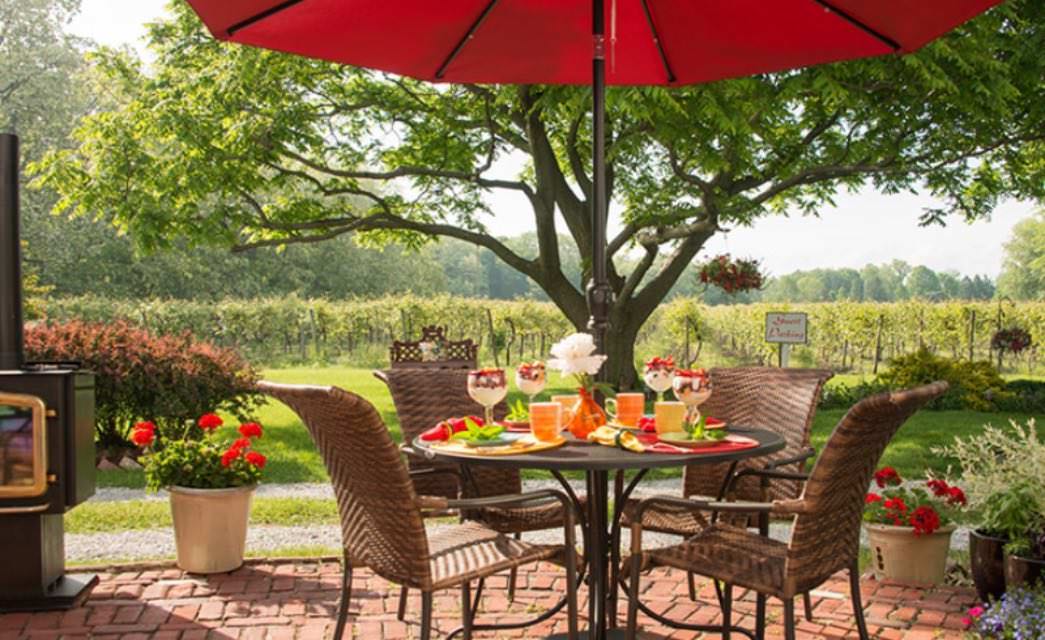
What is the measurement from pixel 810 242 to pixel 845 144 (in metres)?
3.54

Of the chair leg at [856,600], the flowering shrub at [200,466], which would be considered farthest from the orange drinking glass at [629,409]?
the flowering shrub at [200,466]

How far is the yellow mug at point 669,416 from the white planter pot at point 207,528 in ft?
6.88

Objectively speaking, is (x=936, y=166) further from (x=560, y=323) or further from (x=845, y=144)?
(x=560, y=323)

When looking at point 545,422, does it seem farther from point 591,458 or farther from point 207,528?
point 207,528

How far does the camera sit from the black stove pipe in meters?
3.86

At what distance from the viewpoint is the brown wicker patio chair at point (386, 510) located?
2.54 meters

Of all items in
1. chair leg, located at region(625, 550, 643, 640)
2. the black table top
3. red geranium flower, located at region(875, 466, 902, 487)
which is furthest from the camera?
red geranium flower, located at region(875, 466, 902, 487)

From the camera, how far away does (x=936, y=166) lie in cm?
1093

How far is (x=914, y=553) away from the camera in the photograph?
399 cm

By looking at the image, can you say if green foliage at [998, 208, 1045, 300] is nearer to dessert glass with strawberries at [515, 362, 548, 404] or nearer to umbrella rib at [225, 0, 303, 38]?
dessert glass with strawberries at [515, 362, 548, 404]

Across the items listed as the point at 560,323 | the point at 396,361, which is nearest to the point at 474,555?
the point at 396,361

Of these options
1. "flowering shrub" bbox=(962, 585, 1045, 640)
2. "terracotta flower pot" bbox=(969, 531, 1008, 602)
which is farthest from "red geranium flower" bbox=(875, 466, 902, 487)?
"flowering shrub" bbox=(962, 585, 1045, 640)

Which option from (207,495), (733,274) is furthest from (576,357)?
(733,274)

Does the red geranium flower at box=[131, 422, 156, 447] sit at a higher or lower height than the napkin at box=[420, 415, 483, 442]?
lower
